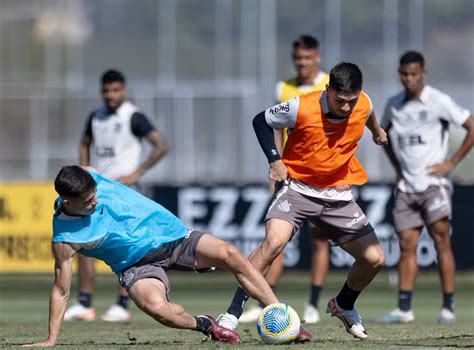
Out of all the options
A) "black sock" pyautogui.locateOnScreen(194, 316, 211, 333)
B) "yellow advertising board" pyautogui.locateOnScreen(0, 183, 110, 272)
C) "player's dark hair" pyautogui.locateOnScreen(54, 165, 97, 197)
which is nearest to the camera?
"player's dark hair" pyautogui.locateOnScreen(54, 165, 97, 197)

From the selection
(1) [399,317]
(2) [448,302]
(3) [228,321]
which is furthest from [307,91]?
(3) [228,321]

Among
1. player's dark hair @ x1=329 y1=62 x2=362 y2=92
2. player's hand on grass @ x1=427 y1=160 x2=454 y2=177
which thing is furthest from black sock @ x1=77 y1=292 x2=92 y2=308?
player's dark hair @ x1=329 y1=62 x2=362 y2=92

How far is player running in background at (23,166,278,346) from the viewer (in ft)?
32.1

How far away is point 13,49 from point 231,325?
20350 mm

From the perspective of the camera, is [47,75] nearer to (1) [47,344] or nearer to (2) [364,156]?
(2) [364,156]

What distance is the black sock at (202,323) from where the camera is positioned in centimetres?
1009

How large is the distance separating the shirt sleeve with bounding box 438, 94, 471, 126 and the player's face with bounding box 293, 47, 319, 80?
51.5 inches

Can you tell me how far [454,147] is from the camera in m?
25.0

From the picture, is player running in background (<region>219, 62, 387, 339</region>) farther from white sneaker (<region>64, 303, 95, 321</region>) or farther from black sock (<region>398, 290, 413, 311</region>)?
white sneaker (<region>64, 303, 95, 321</region>)

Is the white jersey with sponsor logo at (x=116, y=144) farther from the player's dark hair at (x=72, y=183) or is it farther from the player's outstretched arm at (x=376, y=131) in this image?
the player's dark hair at (x=72, y=183)

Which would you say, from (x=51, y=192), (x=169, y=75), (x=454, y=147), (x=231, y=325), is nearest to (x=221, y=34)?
(x=169, y=75)

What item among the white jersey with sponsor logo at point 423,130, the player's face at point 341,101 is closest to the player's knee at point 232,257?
the player's face at point 341,101

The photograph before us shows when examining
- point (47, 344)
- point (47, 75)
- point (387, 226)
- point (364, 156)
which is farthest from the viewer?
point (47, 75)

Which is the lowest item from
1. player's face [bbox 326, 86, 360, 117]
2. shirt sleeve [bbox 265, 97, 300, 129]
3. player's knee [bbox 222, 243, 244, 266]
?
player's knee [bbox 222, 243, 244, 266]
